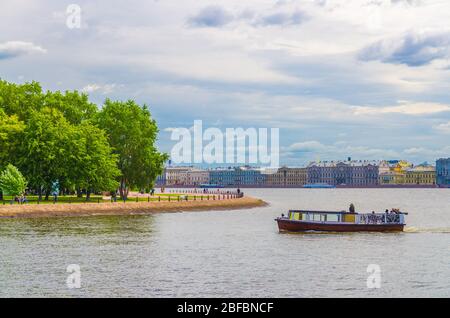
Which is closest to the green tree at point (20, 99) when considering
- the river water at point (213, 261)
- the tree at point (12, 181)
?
the tree at point (12, 181)

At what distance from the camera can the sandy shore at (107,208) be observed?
3287 inches

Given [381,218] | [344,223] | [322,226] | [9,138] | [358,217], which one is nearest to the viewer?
[322,226]

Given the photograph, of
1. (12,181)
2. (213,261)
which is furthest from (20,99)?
(213,261)

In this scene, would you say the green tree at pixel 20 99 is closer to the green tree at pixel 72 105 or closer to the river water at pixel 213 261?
the green tree at pixel 72 105

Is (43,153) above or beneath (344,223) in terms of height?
above

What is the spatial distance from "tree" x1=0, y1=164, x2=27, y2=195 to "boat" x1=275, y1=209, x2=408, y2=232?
33670 mm

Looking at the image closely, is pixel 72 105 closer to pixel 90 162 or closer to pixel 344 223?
pixel 90 162

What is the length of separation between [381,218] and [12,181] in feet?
139

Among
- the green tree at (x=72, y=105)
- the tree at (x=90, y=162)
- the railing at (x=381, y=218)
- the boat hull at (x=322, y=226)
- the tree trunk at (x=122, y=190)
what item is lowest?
the boat hull at (x=322, y=226)

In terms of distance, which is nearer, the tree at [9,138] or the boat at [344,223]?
the boat at [344,223]

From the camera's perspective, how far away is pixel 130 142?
380 feet

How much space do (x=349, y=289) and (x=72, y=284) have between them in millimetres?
14105
